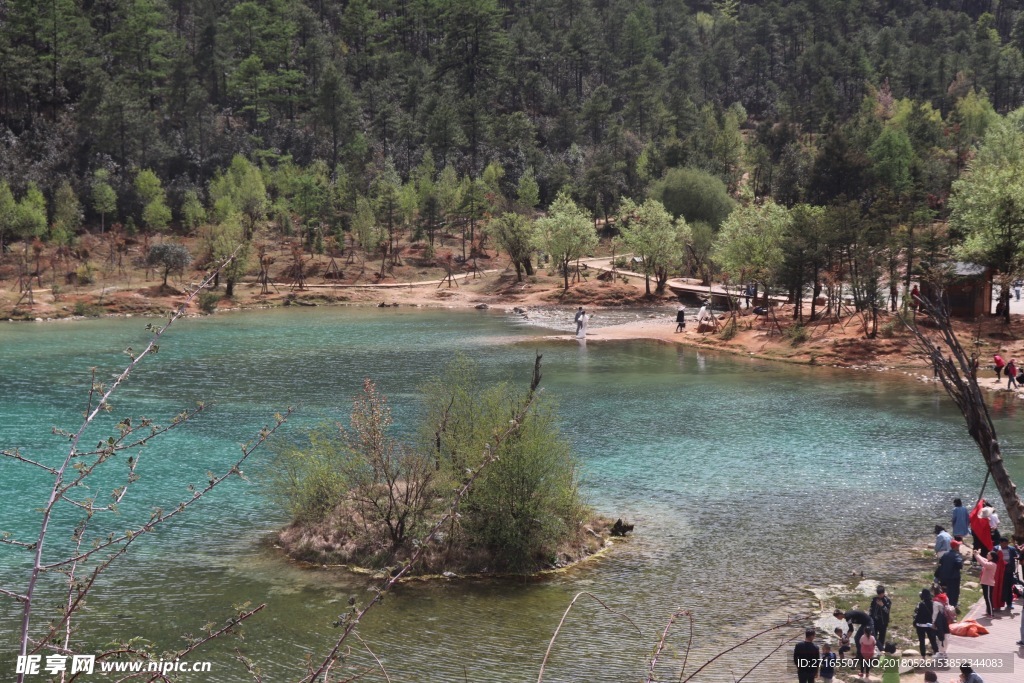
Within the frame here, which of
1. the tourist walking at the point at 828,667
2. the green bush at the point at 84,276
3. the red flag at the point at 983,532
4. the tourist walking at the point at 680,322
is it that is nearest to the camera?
the tourist walking at the point at 828,667

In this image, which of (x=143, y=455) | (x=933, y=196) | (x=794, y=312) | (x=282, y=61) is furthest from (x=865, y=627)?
(x=282, y=61)

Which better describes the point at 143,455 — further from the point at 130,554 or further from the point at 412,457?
the point at 412,457

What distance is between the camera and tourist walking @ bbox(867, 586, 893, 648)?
24.1 metres

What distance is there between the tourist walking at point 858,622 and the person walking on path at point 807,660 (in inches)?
75.8

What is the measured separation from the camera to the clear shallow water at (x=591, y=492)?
87.1 feet

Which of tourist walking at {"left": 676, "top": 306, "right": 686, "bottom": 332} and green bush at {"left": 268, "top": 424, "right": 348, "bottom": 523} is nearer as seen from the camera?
green bush at {"left": 268, "top": 424, "right": 348, "bottom": 523}

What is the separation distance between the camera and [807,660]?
22.2 m

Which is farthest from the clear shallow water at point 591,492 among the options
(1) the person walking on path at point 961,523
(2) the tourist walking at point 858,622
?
(2) the tourist walking at point 858,622

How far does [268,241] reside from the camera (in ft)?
449

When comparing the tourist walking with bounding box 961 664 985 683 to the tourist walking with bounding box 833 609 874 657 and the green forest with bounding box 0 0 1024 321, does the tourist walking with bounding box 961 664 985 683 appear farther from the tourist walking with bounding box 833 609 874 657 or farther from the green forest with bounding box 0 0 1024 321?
the green forest with bounding box 0 0 1024 321

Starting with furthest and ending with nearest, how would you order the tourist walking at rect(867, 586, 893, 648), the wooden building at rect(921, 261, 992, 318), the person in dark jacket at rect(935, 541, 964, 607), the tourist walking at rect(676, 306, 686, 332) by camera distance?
1. the tourist walking at rect(676, 306, 686, 332)
2. the wooden building at rect(921, 261, 992, 318)
3. the person in dark jacket at rect(935, 541, 964, 607)
4. the tourist walking at rect(867, 586, 893, 648)

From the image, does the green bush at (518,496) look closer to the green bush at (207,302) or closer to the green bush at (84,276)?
the green bush at (207,302)

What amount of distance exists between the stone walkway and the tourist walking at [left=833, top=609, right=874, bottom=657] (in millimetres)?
1791

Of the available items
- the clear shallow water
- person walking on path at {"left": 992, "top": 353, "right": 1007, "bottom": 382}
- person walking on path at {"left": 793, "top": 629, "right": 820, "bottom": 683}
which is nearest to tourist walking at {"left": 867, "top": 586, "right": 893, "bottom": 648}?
person walking on path at {"left": 793, "top": 629, "right": 820, "bottom": 683}
